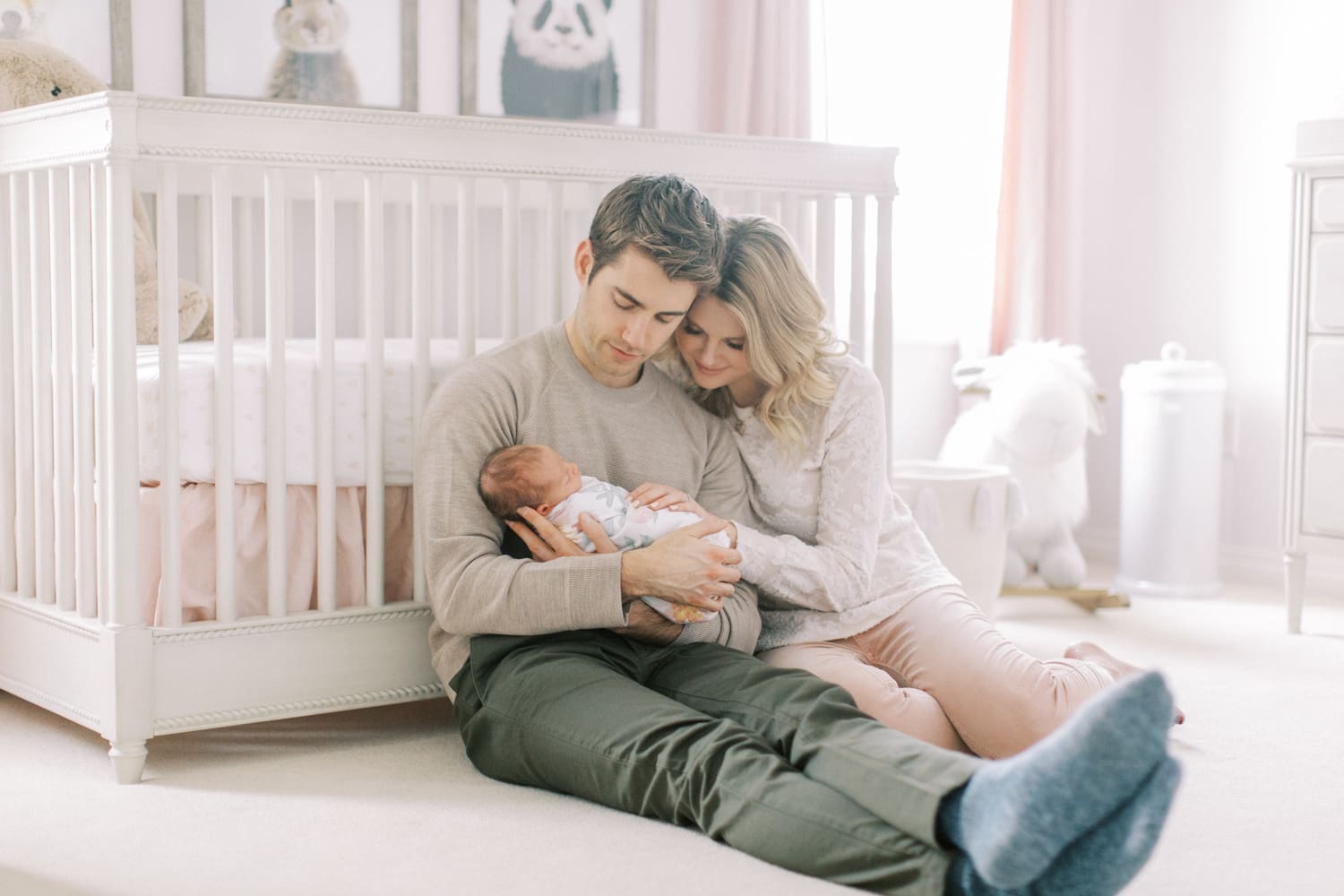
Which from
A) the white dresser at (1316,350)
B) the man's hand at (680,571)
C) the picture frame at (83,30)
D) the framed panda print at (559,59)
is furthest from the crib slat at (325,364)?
the white dresser at (1316,350)

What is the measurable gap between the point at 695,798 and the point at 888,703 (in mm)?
406

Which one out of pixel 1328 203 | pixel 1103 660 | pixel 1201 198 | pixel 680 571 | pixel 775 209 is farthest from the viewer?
pixel 1201 198

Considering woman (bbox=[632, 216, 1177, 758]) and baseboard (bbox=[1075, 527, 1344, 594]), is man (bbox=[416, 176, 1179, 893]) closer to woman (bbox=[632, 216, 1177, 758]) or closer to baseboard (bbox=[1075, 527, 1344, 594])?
woman (bbox=[632, 216, 1177, 758])

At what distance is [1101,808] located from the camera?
1.25 m

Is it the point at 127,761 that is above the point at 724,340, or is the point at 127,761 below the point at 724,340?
below

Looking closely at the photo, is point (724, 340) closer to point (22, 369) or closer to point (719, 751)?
point (719, 751)

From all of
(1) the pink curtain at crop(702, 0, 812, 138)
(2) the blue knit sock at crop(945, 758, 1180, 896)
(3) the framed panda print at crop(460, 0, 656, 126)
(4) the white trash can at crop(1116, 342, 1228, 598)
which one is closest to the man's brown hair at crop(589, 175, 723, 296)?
(2) the blue knit sock at crop(945, 758, 1180, 896)

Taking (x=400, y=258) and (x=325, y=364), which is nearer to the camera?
(x=325, y=364)

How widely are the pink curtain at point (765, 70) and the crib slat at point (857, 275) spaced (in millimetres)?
998

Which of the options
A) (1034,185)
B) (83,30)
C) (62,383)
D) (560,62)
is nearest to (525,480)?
(62,383)

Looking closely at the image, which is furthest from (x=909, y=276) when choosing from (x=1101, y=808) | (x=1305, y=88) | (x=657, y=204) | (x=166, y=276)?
(x=1101, y=808)

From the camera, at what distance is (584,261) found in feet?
6.74

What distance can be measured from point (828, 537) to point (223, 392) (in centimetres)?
84

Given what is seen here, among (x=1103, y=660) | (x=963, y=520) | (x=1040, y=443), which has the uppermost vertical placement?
Result: (x=1040, y=443)
